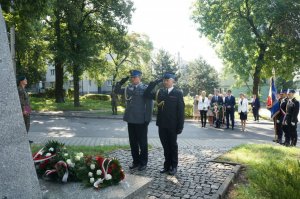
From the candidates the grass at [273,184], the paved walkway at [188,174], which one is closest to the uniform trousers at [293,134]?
the paved walkway at [188,174]

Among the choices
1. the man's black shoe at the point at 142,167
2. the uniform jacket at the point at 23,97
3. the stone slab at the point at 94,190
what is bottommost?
the man's black shoe at the point at 142,167

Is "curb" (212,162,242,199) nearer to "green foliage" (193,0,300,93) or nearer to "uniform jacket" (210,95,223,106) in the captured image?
"uniform jacket" (210,95,223,106)

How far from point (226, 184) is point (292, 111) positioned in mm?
6710

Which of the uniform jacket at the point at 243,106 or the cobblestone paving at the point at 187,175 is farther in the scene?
the uniform jacket at the point at 243,106

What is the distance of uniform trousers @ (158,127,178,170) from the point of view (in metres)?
6.91

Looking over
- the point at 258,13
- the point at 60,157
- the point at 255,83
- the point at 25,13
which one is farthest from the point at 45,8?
the point at 255,83

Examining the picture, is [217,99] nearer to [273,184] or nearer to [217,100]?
[217,100]

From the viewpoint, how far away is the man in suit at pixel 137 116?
7.11 metres

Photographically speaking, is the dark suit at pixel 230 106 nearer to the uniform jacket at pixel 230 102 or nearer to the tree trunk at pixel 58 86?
the uniform jacket at pixel 230 102

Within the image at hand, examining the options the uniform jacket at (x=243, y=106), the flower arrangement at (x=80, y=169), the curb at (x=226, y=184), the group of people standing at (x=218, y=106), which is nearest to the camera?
the flower arrangement at (x=80, y=169)

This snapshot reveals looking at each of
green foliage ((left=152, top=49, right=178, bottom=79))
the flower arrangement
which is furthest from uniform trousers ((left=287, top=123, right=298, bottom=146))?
green foliage ((left=152, top=49, right=178, bottom=79))

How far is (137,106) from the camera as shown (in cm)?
716

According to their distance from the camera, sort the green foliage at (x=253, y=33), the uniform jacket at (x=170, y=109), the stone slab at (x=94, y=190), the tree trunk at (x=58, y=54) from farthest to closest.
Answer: the tree trunk at (x=58, y=54)
the green foliage at (x=253, y=33)
the uniform jacket at (x=170, y=109)
the stone slab at (x=94, y=190)

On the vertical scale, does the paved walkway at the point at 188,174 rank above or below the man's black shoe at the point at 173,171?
below
